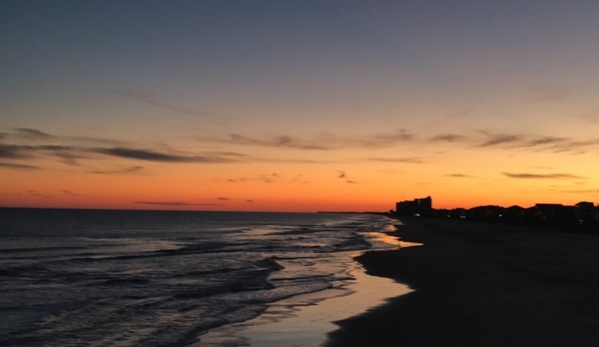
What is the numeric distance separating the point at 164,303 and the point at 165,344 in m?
6.05

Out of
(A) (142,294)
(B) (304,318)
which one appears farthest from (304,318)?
(A) (142,294)

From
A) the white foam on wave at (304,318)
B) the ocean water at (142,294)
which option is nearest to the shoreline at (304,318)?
the white foam on wave at (304,318)

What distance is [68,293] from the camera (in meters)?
20.7

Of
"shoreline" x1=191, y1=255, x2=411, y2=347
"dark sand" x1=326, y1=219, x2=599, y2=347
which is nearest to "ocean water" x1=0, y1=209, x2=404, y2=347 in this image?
"shoreline" x1=191, y1=255, x2=411, y2=347

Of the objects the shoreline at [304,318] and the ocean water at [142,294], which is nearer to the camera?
the shoreline at [304,318]

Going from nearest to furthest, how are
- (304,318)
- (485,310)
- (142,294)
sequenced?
1. (304,318)
2. (485,310)
3. (142,294)

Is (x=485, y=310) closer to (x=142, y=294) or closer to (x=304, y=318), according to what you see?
(x=304, y=318)

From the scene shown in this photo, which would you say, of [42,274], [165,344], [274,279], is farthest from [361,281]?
[42,274]

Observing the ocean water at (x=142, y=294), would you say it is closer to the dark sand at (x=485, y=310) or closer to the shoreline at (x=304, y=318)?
the shoreline at (x=304, y=318)

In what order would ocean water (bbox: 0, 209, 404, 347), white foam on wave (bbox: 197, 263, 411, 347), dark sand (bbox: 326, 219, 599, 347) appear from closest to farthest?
dark sand (bbox: 326, 219, 599, 347) → white foam on wave (bbox: 197, 263, 411, 347) → ocean water (bbox: 0, 209, 404, 347)

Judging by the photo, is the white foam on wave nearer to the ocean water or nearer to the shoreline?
the shoreline

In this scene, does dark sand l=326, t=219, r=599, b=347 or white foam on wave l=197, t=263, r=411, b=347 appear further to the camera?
white foam on wave l=197, t=263, r=411, b=347

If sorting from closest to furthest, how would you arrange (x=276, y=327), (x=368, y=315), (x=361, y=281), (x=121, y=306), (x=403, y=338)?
(x=403, y=338)
(x=276, y=327)
(x=368, y=315)
(x=121, y=306)
(x=361, y=281)

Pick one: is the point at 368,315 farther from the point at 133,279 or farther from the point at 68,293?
the point at 133,279
